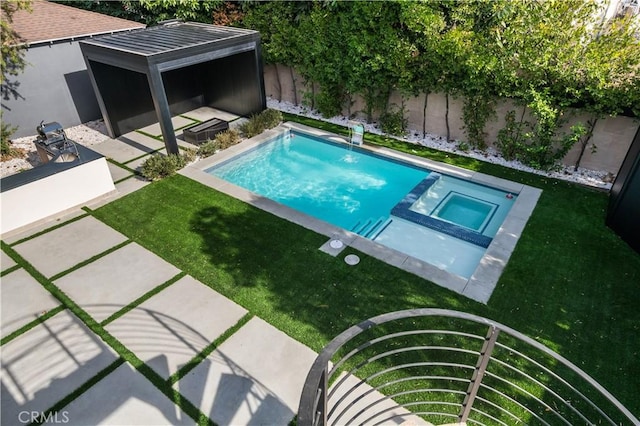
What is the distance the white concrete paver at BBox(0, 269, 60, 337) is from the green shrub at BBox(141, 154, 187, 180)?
4.16m

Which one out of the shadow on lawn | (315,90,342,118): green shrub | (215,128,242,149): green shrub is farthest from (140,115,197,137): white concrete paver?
the shadow on lawn

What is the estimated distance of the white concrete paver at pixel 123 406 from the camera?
17.7 feet

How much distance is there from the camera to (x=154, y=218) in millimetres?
9680

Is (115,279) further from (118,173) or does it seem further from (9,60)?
(9,60)

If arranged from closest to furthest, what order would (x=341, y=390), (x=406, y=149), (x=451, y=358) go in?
(x=341, y=390)
(x=451, y=358)
(x=406, y=149)

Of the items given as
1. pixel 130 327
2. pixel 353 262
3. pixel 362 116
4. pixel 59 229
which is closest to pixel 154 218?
pixel 59 229

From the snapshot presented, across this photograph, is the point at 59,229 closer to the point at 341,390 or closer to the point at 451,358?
the point at 341,390

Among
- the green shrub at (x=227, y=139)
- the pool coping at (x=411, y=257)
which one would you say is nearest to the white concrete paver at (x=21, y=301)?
the pool coping at (x=411, y=257)

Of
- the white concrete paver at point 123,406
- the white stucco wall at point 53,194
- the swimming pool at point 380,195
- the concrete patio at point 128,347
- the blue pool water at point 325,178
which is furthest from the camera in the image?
the blue pool water at point 325,178

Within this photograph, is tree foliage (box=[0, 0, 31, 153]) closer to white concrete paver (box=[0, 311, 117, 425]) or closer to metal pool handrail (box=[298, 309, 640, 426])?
white concrete paver (box=[0, 311, 117, 425])

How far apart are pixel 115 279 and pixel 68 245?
6.43ft

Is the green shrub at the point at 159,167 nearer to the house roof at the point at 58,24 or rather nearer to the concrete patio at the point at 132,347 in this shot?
the concrete patio at the point at 132,347

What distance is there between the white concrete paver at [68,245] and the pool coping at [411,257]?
9.96 feet

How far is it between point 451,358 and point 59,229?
30.1 feet
